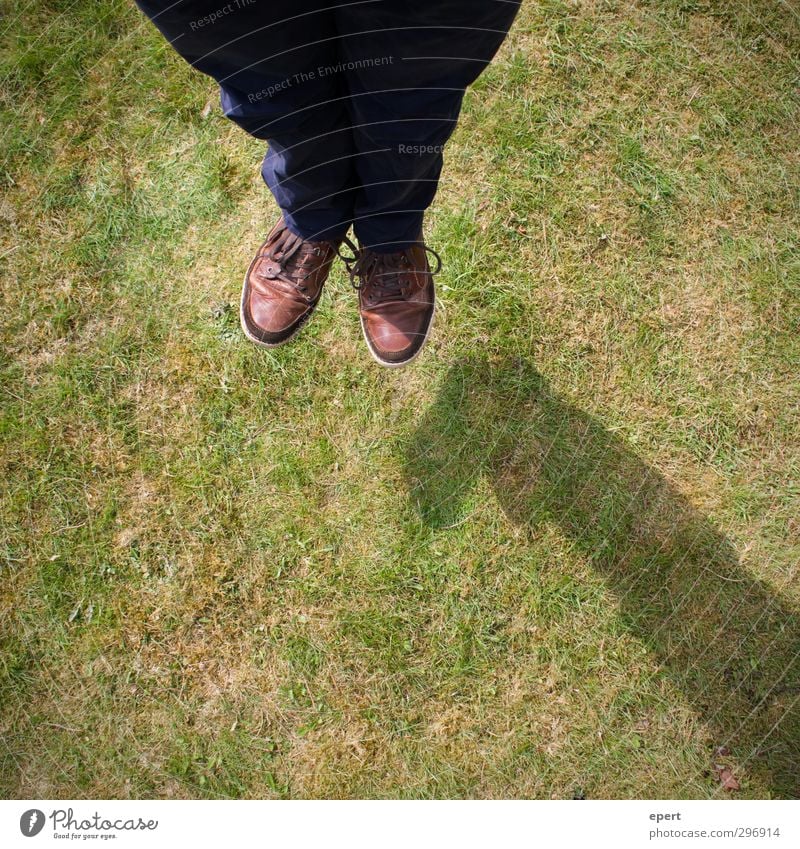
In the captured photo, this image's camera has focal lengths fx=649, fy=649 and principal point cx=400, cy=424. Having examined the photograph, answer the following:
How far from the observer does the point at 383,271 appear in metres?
2.12

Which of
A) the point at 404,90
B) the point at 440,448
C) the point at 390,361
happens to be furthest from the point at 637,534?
the point at 404,90

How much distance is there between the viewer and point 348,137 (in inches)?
66.6

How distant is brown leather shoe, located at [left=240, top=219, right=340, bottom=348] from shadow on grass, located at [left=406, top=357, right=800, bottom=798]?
57 cm

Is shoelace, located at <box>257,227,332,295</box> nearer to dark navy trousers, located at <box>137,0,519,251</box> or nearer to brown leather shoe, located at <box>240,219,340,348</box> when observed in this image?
brown leather shoe, located at <box>240,219,340,348</box>

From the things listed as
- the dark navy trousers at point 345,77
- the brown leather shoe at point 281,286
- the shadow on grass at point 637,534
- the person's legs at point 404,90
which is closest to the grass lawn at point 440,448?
the shadow on grass at point 637,534

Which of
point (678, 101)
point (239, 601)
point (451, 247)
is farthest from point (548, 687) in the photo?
point (678, 101)

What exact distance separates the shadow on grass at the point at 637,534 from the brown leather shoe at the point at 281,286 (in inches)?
22.5

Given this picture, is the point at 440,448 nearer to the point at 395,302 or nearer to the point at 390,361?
the point at 390,361

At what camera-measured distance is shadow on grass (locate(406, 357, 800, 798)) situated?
2.14m

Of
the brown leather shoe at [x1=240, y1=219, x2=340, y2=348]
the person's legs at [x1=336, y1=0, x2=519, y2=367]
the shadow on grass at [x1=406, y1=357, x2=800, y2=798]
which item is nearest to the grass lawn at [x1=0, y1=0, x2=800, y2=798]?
the shadow on grass at [x1=406, y1=357, x2=800, y2=798]

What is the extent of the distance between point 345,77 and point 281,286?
0.80 m

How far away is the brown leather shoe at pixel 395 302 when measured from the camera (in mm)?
2117
